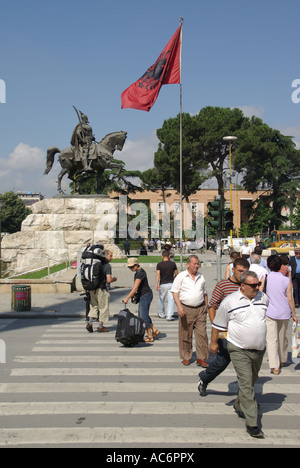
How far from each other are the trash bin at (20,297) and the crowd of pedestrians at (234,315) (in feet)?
10.8

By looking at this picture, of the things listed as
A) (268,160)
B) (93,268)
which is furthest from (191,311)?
(268,160)

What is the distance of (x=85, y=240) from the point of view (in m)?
27.0

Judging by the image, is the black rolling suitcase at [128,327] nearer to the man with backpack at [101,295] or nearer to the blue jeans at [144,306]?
the blue jeans at [144,306]

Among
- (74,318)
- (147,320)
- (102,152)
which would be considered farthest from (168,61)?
(147,320)

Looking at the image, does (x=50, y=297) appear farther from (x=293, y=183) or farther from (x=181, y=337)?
(x=293, y=183)

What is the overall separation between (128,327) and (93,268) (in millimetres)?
Answer: 1533

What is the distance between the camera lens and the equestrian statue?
2761 cm

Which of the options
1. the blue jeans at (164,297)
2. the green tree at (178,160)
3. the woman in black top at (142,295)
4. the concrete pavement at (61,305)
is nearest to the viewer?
the woman in black top at (142,295)

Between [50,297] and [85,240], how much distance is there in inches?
467

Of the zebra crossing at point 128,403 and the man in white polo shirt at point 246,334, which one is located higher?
the man in white polo shirt at point 246,334

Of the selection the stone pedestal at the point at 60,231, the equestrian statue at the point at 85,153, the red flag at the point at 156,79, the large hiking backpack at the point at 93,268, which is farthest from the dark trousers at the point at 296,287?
the equestrian statue at the point at 85,153

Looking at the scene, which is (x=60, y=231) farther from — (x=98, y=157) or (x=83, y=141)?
(x=83, y=141)

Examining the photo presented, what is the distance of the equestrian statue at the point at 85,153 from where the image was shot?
27609mm

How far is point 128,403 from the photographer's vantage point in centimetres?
559
